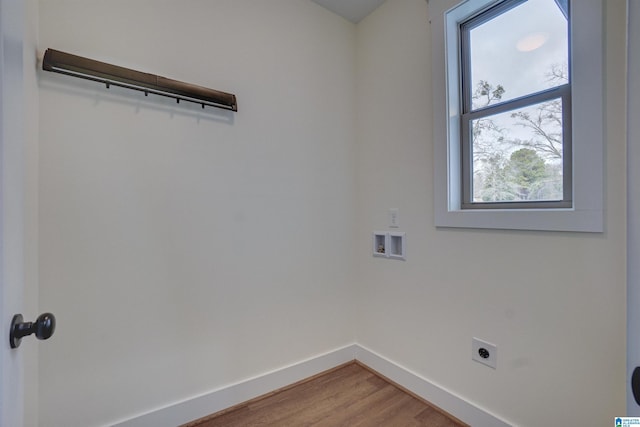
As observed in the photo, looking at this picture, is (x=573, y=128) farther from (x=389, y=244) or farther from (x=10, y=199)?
(x=10, y=199)

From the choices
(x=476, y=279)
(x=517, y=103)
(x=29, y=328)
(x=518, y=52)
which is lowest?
(x=476, y=279)

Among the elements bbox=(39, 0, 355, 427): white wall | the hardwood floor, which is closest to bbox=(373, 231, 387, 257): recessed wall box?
bbox=(39, 0, 355, 427): white wall

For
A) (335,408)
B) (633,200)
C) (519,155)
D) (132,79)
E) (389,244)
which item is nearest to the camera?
(633,200)

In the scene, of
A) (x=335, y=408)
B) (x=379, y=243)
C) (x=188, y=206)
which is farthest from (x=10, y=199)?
(x=379, y=243)

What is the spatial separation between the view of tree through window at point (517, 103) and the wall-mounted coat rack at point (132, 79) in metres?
1.45

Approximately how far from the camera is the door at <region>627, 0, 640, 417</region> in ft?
1.87

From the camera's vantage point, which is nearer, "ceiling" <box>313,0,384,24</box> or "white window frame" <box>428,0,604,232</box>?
"white window frame" <box>428,0,604,232</box>

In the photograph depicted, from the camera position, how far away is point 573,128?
1188 millimetres

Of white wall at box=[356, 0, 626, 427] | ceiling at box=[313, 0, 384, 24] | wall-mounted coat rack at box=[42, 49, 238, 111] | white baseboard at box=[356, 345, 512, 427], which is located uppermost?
ceiling at box=[313, 0, 384, 24]

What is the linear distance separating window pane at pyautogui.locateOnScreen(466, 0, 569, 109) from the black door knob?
2038 millimetres

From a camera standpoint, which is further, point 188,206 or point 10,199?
point 188,206

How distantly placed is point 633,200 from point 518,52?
4.14 feet

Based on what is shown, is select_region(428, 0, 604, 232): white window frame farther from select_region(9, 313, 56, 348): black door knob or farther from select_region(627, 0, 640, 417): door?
select_region(9, 313, 56, 348): black door knob

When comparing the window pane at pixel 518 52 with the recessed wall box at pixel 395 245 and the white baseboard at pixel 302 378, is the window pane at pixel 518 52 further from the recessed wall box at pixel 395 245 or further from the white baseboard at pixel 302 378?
the white baseboard at pixel 302 378
